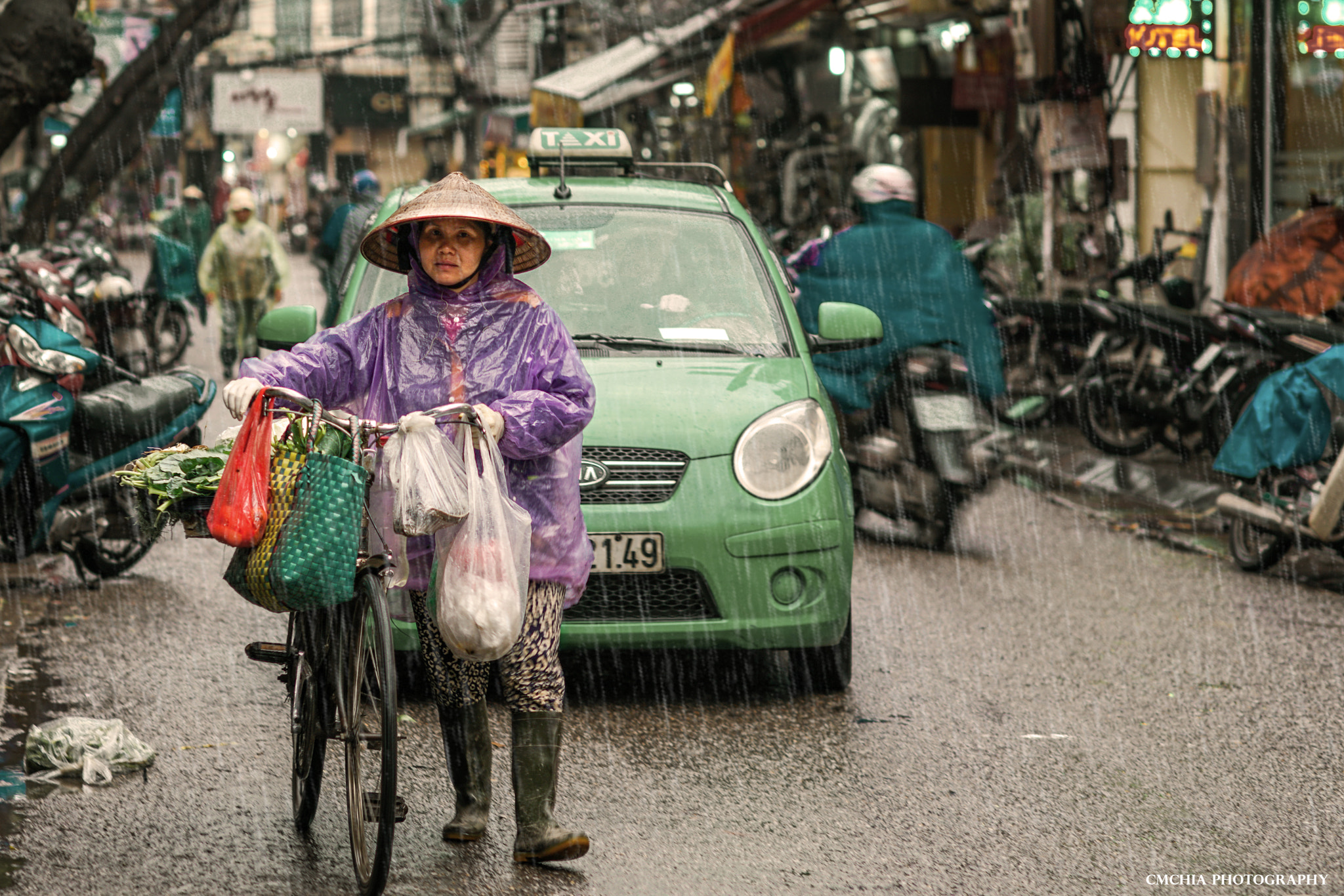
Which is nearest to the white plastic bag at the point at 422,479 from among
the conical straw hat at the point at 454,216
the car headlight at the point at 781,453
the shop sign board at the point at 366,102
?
the conical straw hat at the point at 454,216

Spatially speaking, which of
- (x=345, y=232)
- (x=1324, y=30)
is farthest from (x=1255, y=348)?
(x=345, y=232)

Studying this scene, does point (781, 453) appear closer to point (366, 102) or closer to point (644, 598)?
point (644, 598)

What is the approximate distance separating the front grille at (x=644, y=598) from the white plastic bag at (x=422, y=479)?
174 centimetres

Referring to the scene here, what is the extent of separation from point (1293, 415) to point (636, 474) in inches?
160

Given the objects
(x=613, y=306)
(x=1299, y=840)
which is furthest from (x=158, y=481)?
(x=1299, y=840)

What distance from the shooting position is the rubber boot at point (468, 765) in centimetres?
413

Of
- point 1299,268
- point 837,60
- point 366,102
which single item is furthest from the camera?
point 366,102

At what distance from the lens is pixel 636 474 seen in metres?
5.35

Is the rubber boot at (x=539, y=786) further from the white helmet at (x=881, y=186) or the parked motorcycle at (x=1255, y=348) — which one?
the parked motorcycle at (x=1255, y=348)

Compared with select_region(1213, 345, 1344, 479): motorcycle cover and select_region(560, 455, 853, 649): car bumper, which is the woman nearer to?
select_region(560, 455, 853, 649): car bumper

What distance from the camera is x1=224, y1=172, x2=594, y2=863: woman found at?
154 inches

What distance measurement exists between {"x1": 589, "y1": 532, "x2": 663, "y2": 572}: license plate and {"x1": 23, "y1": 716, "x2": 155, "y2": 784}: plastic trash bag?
4.90ft

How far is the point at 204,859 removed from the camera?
407 cm

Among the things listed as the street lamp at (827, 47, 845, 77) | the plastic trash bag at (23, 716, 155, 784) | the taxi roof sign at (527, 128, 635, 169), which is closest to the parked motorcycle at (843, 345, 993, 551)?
the taxi roof sign at (527, 128, 635, 169)
